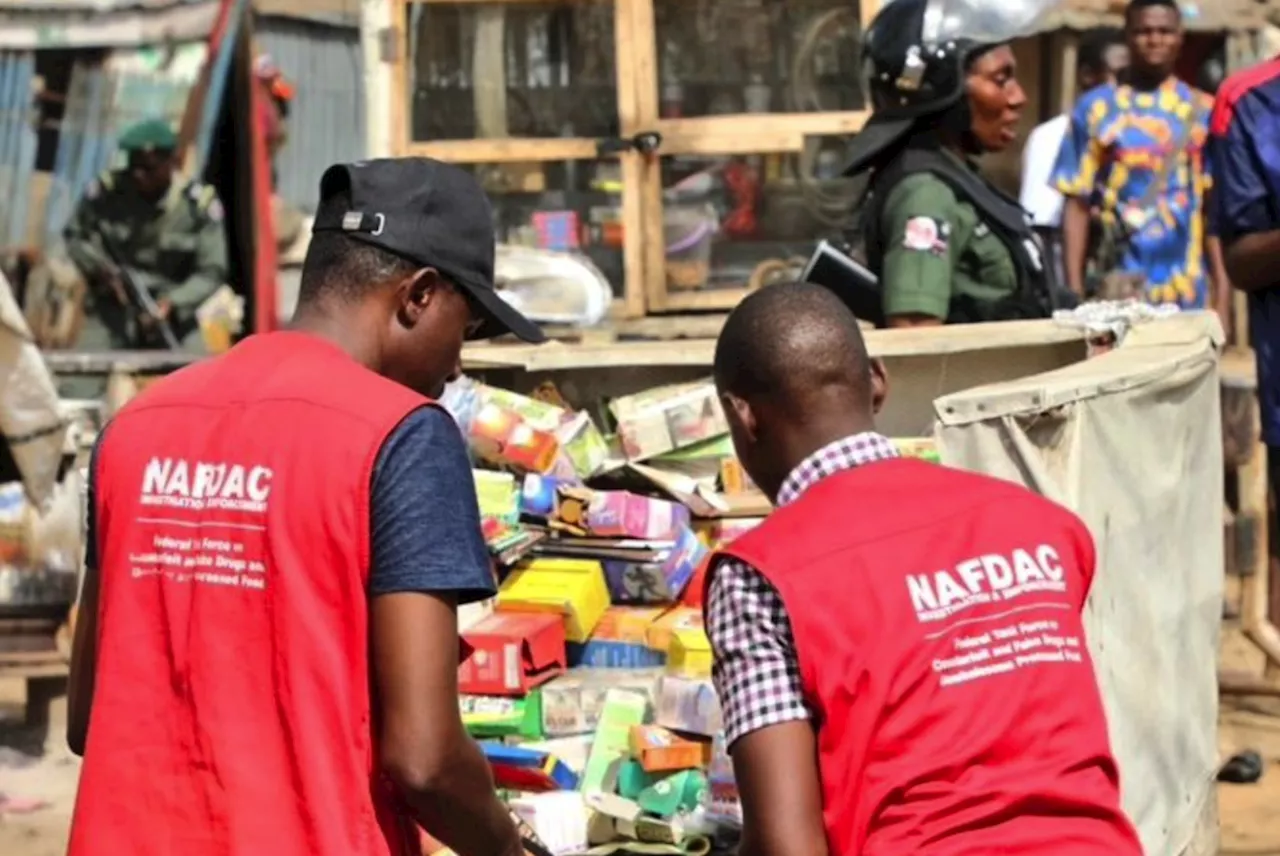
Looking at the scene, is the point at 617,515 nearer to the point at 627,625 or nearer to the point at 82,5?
the point at 627,625

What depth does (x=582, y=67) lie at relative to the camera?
9078 millimetres

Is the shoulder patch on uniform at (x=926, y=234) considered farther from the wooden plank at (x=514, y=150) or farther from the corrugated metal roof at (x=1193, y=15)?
A: the corrugated metal roof at (x=1193, y=15)

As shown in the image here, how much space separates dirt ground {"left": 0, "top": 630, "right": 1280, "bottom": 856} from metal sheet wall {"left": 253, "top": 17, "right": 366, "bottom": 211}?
306 cm

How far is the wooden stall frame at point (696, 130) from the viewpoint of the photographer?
891cm

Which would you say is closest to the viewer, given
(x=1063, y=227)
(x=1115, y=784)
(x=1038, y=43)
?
(x=1115, y=784)

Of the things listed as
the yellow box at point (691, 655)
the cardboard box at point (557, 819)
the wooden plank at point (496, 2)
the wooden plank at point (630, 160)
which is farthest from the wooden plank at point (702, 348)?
the wooden plank at point (496, 2)

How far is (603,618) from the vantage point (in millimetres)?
4965

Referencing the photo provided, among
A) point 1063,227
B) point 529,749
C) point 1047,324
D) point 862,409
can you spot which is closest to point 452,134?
point 1063,227

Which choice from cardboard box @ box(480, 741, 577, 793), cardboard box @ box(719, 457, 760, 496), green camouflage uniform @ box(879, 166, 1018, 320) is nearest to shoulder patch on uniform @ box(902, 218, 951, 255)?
green camouflage uniform @ box(879, 166, 1018, 320)

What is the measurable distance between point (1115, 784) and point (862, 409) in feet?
1.88

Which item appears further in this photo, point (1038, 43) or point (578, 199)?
point (1038, 43)

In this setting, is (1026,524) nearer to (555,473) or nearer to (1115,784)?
(1115,784)

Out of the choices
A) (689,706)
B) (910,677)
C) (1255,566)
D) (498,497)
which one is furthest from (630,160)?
(910,677)

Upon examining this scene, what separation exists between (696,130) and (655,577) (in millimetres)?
4250
